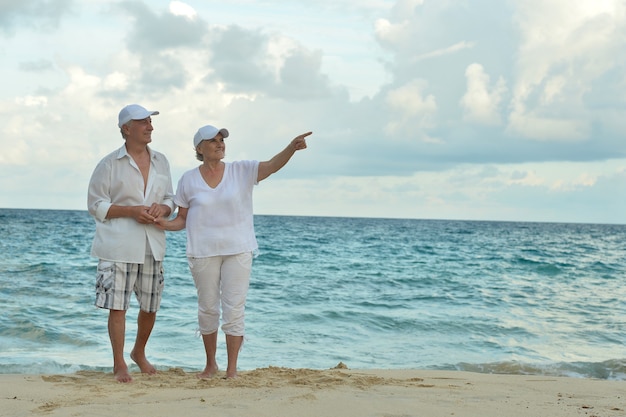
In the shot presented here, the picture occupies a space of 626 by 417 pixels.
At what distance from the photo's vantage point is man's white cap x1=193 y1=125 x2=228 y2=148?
16.2ft

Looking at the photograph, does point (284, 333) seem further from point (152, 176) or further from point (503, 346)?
point (152, 176)

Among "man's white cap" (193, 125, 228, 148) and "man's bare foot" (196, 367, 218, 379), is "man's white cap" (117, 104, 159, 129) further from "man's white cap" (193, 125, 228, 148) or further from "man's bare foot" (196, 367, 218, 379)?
"man's bare foot" (196, 367, 218, 379)

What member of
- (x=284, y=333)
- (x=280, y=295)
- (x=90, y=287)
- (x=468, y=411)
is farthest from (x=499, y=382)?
(x=90, y=287)

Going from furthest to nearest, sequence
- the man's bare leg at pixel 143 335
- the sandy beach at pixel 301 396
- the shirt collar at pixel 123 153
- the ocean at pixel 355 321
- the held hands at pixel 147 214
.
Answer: the ocean at pixel 355 321, the man's bare leg at pixel 143 335, the shirt collar at pixel 123 153, the held hands at pixel 147 214, the sandy beach at pixel 301 396

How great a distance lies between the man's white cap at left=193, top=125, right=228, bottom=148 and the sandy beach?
1686mm

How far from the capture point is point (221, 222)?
4945 millimetres

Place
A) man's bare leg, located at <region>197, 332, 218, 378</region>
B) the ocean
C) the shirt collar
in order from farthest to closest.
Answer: the ocean → man's bare leg, located at <region>197, 332, 218, 378</region> → the shirt collar

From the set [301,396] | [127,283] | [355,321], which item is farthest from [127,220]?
[355,321]

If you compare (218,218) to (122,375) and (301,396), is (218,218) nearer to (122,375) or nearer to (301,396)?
(122,375)

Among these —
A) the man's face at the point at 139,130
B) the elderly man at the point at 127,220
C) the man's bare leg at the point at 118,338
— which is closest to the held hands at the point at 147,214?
the elderly man at the point at 127,220

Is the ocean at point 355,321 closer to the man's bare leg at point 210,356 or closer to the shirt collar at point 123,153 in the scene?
the man's bare leg at point 210,356

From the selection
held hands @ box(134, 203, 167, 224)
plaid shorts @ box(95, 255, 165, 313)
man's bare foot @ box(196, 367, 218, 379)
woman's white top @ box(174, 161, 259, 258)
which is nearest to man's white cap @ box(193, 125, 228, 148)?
Answer: woman's white top @ box(174, 161, 259, 258)

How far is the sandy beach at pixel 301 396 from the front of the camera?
12.9 ft

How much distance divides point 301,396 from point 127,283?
1.60 meters
